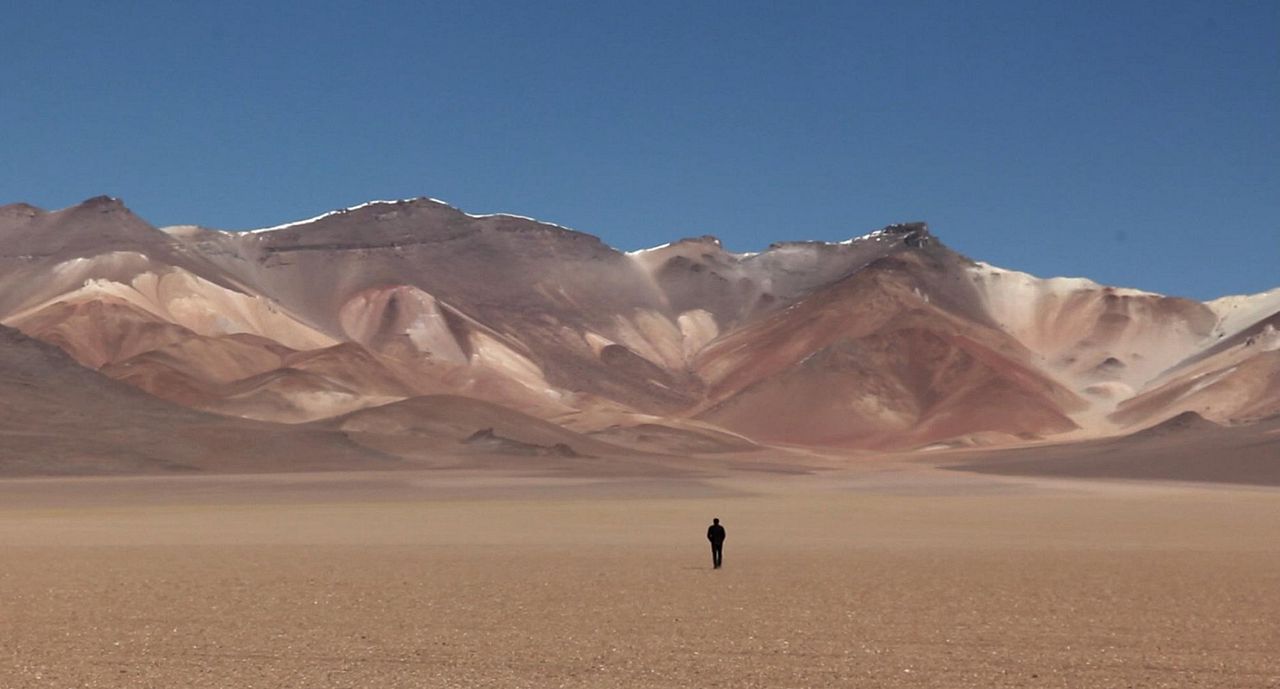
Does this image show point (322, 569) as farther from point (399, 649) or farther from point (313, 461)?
point (313, 461)

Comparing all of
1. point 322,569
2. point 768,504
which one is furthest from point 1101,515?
point 322,569

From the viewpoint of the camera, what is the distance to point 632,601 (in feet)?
82.6

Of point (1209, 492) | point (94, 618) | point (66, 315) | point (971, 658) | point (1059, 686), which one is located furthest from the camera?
point (66, 315)

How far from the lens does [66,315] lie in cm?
18788

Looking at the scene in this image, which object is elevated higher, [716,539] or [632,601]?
[716,539]

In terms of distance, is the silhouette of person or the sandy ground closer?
the sandy ground

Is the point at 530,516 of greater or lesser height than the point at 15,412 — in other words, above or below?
below

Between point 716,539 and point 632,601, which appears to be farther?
point 716,539

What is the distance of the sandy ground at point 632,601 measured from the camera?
59.9 feet

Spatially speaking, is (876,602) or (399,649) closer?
(399,649)

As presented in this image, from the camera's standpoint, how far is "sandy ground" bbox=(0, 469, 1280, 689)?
18266 millimetres

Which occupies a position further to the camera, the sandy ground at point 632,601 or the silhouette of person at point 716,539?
the silhouette of person at point 716,539

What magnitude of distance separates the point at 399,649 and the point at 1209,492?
227 feet

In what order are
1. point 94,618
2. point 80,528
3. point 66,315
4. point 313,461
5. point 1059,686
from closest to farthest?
point 1059,686 < point 94,618 < point 80,528 < point 313,461 < point 66,315
